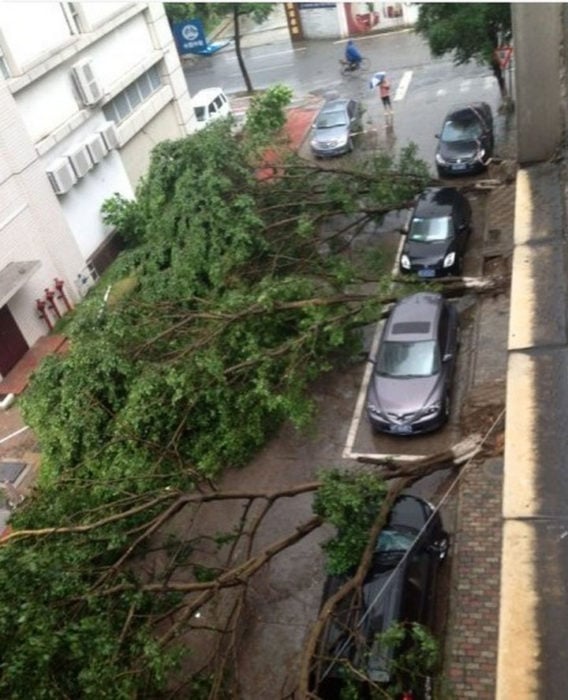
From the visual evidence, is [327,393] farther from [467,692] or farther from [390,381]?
[467,692]

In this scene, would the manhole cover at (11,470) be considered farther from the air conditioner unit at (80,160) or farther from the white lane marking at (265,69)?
the white lane marking at (265,69)

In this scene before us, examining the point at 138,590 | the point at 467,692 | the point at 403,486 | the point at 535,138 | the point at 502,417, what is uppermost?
the point at 535,138

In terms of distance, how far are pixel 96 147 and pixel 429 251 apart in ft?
34.3

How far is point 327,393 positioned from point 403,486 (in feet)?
15.6

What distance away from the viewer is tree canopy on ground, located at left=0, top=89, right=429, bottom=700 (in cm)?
711

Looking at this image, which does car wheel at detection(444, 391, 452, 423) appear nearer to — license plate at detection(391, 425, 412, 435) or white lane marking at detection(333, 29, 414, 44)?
license plate at detection(391, 425, 412, 435)

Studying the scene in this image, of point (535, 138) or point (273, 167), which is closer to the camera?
point (535, 138)

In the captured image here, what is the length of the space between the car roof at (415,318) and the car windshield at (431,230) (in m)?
2.82

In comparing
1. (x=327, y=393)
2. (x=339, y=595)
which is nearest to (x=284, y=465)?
(x=327, y=393)

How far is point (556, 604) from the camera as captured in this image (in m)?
4.25

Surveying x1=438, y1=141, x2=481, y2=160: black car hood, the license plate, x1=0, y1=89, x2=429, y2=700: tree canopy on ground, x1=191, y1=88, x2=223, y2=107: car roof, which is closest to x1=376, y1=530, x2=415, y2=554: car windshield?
x1=0, y1=89, x2=429, y2=700: tree canopy on ground

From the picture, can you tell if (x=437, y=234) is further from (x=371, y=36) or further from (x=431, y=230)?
(x=371, y=36)

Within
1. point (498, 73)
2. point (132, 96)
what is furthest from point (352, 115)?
point (132, 96)

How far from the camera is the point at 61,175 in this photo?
709 inches
